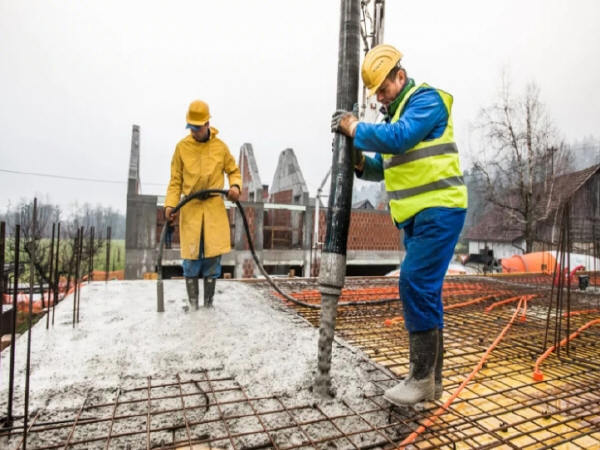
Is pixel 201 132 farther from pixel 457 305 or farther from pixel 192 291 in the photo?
pixel 457 305

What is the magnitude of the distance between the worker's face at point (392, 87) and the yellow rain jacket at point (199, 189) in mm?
1784

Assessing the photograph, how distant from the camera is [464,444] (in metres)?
1.29

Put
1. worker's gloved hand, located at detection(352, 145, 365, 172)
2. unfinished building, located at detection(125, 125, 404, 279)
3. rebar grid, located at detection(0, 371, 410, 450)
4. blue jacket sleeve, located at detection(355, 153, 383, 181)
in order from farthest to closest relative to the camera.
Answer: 1. unfinished building, located at detection(125, 125, 404, 279)
2. blue jacket sleeve, located at detection(355, 153, 383, 181)
3. worker's gloved hand, located at detection(352, 145, 365, 172)
4. rebar grid, located at detection(0, 371, 410, 450)

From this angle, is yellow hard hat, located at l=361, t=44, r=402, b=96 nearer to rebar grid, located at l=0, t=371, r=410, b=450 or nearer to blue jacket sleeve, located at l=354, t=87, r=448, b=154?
blue jacket sleeve, located at l=354, t=87, r=448, b=154

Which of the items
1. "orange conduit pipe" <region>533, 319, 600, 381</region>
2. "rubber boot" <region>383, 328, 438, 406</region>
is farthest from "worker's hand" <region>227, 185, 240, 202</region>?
"orange conduit pipe" <region>533, 319, 600, 381</region>

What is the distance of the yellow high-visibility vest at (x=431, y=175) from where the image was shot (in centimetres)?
162

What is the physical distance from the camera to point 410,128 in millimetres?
1549

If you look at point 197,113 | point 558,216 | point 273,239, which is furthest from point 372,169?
point 558,216

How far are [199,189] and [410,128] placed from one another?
7.01 ft

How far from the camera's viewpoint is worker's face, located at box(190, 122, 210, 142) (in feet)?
10.0

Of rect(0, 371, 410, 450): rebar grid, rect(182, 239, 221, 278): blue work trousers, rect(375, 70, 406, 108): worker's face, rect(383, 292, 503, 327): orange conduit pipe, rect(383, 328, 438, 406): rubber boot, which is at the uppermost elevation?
rect(375, 70, 406, 108): worker's face

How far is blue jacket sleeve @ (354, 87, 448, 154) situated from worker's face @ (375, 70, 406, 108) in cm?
13

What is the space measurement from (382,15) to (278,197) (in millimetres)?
11169

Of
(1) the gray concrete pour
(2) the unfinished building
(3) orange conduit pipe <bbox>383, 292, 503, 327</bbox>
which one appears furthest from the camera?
(2) the unfinished building
